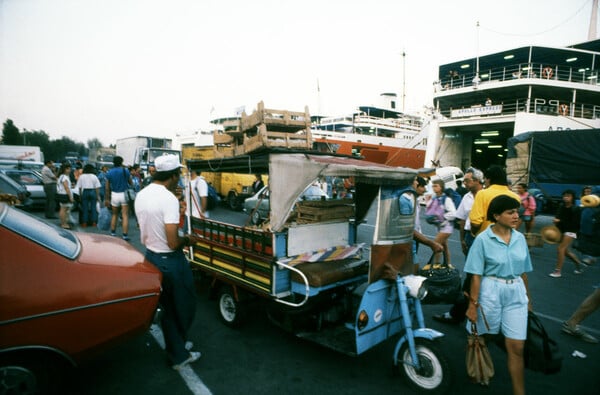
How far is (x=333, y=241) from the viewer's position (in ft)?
14.4

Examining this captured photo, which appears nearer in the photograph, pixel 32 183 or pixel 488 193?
pixel 488 193

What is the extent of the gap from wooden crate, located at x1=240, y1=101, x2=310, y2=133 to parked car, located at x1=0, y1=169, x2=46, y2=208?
409 inches

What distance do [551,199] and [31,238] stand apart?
14618 mm

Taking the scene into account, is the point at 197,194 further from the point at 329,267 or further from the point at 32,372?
the point at 32,372

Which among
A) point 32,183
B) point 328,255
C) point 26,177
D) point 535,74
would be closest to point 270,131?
point 328,255

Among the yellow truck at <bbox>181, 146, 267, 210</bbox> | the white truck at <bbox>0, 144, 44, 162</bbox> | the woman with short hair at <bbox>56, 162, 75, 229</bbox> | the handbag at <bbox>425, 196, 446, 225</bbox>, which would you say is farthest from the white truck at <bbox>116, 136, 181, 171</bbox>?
the handbag at <bbox>425, 196, 446, 225</bbox>

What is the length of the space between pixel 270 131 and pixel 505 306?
189 inches

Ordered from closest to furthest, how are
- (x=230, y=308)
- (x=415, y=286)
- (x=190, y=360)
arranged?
(x=415, y=286)
(x=190, y=360)
(x=230, y=308)

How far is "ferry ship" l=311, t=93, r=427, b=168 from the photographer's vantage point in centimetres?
2725

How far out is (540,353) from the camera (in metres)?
2.63

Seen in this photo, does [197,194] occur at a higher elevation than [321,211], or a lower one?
higher

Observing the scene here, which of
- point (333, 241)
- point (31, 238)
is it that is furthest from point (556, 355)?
point (31, 238)

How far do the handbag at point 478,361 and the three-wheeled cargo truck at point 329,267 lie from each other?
0.20 m

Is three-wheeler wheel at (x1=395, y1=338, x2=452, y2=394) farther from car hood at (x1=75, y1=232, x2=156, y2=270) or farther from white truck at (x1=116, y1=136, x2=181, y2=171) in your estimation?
white truck at (x1=116, y1=136, x2=181, y2=171)
